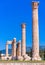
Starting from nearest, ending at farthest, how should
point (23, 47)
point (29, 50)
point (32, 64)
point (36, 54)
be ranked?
1. point (32, 64)
2. point (36, 54)
3. point (23, 47)
4. point (29, 50)

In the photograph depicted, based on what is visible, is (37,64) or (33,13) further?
(33,13)

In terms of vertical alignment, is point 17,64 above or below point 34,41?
below

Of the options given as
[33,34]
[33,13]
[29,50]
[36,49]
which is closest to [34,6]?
[33,13]

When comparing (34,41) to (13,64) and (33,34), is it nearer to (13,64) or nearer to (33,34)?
(33,34)

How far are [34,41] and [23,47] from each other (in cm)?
1061

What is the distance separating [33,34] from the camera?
2500cm

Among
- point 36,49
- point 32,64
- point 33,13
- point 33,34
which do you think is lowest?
point 32,64

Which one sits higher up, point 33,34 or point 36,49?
point 33,34

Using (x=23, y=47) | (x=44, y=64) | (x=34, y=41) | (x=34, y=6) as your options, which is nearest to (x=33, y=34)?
(x=34, y=41)

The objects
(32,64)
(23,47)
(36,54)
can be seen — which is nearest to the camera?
(32,64)

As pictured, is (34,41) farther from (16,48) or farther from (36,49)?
(16,48)

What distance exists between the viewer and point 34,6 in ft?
82.6

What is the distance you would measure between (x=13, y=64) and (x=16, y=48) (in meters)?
22.3

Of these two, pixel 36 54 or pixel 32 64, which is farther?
pixel 36 54
